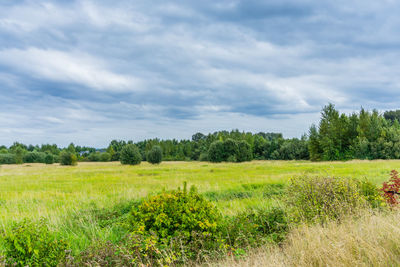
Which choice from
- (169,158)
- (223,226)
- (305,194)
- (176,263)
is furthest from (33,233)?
(169,158)

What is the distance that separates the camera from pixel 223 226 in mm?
4965

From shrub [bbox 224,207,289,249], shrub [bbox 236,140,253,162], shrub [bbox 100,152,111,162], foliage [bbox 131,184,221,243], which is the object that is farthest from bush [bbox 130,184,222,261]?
shrub [bbox 100,152,111,162]

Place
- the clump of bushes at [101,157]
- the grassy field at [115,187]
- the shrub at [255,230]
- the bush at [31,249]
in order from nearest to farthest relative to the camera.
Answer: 1. the bush at [31,249]
2. the shrub at [255,230]
3. the grassy field at [115,187]
4. the clump of bushes at [101,157]

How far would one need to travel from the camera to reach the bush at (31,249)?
11.4 ft

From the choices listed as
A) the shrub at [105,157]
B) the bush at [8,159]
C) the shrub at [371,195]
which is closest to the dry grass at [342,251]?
the shrub at [371,195]

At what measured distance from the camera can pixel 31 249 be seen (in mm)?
3463

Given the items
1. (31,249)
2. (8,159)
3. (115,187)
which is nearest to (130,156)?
(115,187)

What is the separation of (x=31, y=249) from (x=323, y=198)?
5.75 metres

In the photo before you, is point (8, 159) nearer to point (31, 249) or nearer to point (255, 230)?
point (31, 249)

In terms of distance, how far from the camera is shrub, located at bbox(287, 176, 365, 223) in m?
5.77

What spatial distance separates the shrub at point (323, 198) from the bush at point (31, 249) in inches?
178

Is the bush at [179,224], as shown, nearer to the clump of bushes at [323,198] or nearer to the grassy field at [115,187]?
the clump of bushes at [323,198]

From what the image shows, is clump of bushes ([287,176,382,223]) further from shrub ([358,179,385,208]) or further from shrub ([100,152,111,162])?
shrub ([100,152,111,162])

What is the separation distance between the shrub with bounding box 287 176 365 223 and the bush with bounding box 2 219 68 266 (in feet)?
14.9
